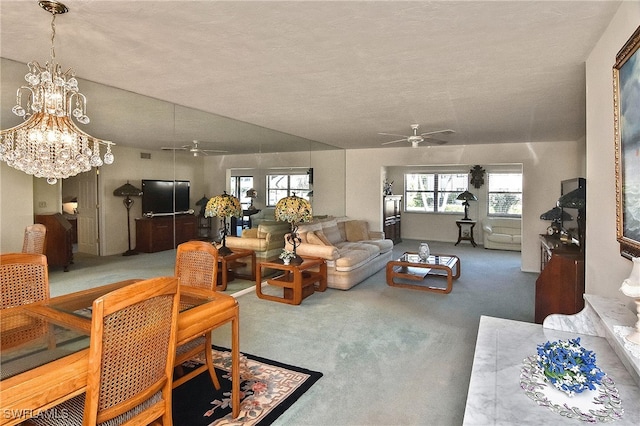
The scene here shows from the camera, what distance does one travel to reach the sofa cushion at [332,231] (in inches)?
265

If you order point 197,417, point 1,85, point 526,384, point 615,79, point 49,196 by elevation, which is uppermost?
point 1,85

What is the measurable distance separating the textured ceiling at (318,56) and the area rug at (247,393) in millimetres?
2393

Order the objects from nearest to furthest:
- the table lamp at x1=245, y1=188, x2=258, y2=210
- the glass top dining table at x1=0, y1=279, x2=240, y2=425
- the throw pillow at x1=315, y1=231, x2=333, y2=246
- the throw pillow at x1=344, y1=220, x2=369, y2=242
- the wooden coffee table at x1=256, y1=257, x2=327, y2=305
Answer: the glass top dining table at x1=0, y1=279, x2=240, y2=425 < the wooden coffee table at x1=256, y1=257, x2=327, y2=305 < the table lamp at x1=245, y1=188, x2=258, y2=210 < the throw pillow at x1=315, y1=231, x2=333, y2=246 < the throw pillow at x1=344, y1=220, x2=369, y2=242

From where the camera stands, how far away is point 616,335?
1491mm

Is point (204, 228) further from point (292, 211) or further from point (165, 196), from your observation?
point (292, 211)

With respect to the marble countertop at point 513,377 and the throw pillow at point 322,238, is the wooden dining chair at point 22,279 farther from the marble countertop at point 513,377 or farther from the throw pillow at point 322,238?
the throw pillow at point 322,238

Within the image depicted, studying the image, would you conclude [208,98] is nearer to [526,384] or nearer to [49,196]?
[49,196]

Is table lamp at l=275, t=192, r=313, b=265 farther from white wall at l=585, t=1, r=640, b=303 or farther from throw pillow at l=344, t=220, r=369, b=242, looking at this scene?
white wall at l=585, t=1, r=640, b=303

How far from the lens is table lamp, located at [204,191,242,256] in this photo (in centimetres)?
498

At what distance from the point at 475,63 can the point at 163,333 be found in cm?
274

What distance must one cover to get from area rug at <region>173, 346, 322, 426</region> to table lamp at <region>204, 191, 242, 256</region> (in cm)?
230

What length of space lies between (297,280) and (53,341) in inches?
127

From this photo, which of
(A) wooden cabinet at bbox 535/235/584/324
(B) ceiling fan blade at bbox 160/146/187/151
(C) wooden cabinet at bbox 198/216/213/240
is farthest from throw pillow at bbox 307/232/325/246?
(A) wooden cabinet at bbox 535/235/584/324

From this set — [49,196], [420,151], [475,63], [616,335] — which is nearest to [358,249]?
[420,151]
